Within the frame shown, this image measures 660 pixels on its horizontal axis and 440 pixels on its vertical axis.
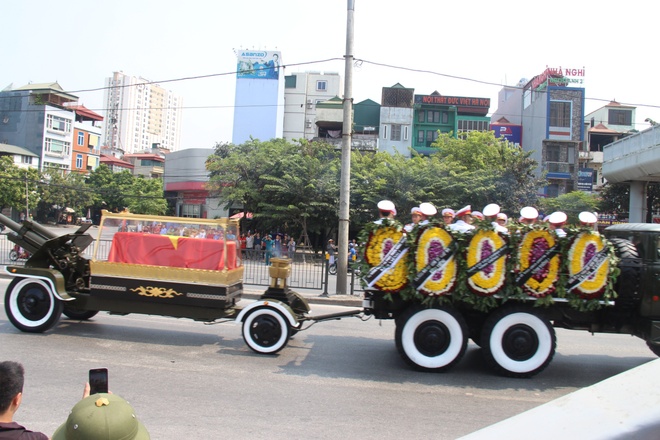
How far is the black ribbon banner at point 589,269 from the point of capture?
6.95m

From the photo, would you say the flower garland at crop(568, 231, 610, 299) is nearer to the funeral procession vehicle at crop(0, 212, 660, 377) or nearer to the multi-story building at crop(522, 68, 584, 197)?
the funeral procession vehicle at crop(0, 212, 660, 377)

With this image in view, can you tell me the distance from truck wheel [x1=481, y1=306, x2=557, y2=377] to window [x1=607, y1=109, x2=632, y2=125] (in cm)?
5938

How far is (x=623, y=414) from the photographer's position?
4.96 ft

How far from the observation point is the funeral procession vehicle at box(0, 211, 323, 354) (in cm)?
825

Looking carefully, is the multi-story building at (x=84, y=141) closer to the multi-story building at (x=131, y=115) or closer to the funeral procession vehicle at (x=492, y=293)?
the funeral procession vehicle at (x=492, y=293)

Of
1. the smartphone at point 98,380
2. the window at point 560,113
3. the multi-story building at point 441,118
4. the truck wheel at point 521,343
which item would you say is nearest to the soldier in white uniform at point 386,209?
the truck wheel at point 521,343

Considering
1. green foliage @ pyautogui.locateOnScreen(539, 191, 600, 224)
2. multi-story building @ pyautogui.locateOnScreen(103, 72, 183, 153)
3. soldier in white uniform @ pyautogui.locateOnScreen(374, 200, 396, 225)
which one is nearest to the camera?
soldier in white uniform @ pyautogui.locateOnScreen(374, 200, 396, 225)

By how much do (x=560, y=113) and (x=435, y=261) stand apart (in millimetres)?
46415

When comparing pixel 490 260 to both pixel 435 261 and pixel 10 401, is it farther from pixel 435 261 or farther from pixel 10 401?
pixel 10 401

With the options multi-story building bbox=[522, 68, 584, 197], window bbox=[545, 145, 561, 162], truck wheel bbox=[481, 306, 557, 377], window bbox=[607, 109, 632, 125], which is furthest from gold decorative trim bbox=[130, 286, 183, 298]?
window bbox=[607, 109, 632, 125]

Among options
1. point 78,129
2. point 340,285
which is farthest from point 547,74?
point 78,129

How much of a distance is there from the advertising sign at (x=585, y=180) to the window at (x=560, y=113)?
15.1 feet

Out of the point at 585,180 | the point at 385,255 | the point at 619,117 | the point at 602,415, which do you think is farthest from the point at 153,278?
the point at 619,117

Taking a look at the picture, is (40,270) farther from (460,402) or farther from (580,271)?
(580,271)
